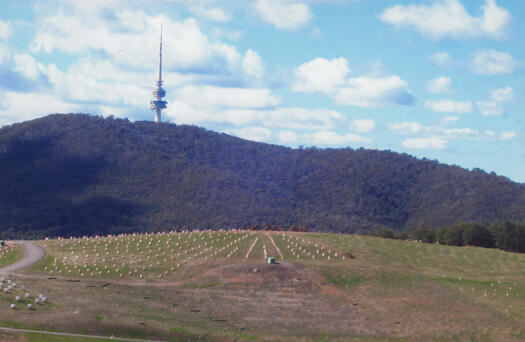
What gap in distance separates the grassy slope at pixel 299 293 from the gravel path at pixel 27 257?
110cm

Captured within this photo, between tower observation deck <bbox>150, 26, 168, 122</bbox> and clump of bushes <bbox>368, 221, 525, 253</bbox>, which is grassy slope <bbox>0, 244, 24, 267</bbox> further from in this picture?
tower observation deck <bbox>150, 26, 168, 122</bbox>

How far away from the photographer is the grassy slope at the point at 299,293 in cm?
3341

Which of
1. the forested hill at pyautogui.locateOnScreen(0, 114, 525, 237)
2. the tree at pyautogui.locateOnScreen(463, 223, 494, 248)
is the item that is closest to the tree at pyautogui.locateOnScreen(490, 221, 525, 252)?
the tree at pyautogui.locateOnScreen(463, 223, 494, 248)

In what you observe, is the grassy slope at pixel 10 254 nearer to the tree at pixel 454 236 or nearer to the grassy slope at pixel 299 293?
the grassy slope at pixel 299 293

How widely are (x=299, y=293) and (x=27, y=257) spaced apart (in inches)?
893

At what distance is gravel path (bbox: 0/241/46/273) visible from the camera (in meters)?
47.2

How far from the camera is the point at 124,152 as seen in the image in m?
120

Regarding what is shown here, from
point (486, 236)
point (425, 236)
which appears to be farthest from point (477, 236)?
point (425, 236)

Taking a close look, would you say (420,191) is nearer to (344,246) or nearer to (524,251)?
(524,251)

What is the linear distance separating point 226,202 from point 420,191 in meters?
38.3

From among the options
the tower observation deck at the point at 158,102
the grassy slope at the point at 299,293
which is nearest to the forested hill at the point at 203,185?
the tower observation deck at the point at 158,102

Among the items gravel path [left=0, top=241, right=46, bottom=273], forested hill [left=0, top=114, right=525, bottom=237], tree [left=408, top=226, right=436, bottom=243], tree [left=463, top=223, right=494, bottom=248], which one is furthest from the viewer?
forested hill [left=0, top=114, right=525, bottom=237]

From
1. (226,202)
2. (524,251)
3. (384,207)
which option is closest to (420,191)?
(384,207)

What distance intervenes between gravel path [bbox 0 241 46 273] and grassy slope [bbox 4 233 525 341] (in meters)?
1.10
